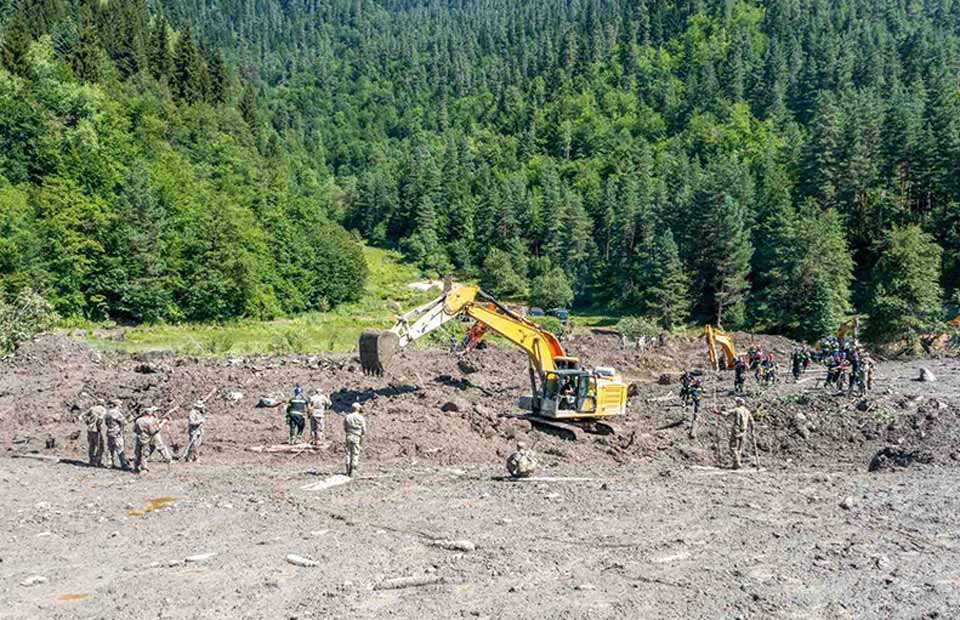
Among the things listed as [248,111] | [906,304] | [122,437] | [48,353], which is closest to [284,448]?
[122,437]

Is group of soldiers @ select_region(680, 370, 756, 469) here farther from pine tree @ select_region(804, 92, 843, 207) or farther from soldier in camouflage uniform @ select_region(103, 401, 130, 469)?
pine tree @ select_region(804, 92, 843, 207)

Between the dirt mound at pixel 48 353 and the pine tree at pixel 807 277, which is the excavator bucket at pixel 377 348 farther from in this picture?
the pine tree at pixel 807 277

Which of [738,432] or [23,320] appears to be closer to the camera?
[738,432]

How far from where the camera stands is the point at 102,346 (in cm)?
4125

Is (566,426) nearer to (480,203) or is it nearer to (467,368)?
(467,368)

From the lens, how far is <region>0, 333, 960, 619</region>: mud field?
34.0 ft

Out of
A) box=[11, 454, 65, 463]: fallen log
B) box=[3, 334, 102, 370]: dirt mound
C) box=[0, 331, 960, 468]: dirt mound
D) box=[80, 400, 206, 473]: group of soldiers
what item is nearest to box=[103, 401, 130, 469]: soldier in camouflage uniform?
box=[80, 400, 206, 473]: group of soldiers

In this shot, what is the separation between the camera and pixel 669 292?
227 ft

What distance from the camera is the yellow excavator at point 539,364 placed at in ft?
67.6

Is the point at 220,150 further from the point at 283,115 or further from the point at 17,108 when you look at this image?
the point at 283,115

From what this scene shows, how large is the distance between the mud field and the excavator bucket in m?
1.70

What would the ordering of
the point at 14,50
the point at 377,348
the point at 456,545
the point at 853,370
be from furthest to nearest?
the point at 14,50 < the point at 853,370 < the point at 377,348 < the point at 456,545

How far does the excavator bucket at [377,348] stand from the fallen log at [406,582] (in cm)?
971

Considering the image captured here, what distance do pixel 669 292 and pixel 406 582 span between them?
2412 inches
